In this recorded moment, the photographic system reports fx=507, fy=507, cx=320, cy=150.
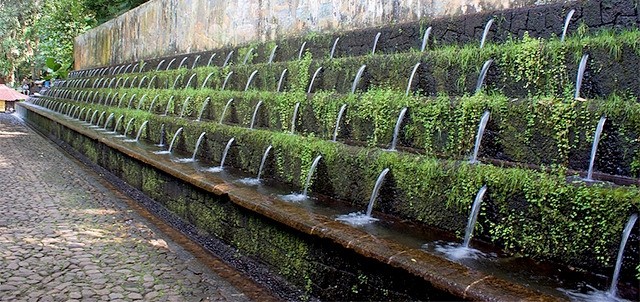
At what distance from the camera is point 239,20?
8891mm

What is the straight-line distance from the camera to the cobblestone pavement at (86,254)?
11.3ft

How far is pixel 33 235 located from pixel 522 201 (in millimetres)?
4162

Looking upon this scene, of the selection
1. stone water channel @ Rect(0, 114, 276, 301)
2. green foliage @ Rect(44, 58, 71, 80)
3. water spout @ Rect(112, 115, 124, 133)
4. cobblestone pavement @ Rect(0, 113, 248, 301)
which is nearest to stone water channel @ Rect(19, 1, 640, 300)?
stone water channel @ Rect(0, 114, 276, 301)

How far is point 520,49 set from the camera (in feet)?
11.6

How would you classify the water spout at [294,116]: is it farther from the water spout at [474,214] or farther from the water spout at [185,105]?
the water spout at [185,105]

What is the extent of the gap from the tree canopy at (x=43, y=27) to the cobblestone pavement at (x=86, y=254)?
14614mm

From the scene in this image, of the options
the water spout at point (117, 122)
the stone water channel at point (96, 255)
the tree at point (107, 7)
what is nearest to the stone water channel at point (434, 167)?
the stone water channel at point (96, 255)

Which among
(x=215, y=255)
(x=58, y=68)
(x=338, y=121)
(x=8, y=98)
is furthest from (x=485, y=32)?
(x=58, y=68)

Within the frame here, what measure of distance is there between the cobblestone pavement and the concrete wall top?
3.42 m

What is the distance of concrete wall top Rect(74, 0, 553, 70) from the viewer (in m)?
5.53

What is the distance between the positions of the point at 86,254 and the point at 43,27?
2470 cm

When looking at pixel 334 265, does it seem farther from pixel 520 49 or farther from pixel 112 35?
pixel 112 35

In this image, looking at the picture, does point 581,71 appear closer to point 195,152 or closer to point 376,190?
point 376,190

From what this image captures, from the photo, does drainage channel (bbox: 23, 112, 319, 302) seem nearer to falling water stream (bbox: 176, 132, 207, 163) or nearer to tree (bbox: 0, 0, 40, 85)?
falling water stream (bbox: 176, 132, 207, 163)
